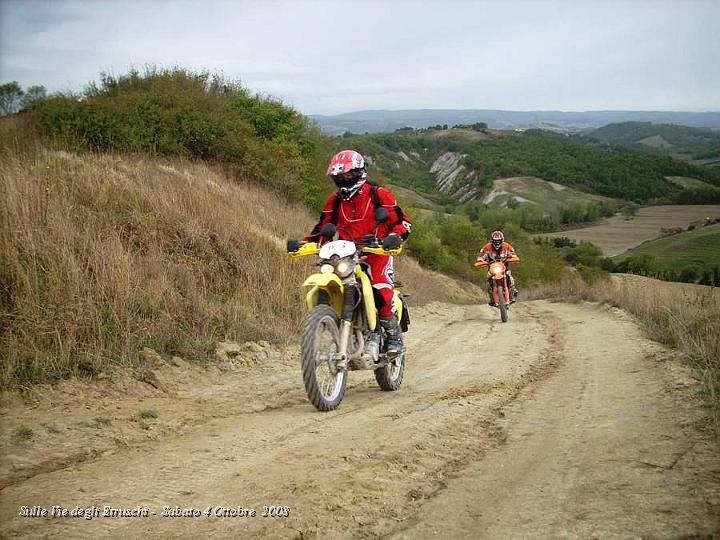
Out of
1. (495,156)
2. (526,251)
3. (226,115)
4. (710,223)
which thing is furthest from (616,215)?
(495,156)

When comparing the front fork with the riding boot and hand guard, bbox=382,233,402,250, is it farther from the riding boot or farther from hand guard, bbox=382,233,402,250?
the riding boot

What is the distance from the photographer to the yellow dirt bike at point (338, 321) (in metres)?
5.30

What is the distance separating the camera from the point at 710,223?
31.8m

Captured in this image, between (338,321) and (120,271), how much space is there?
2.97m

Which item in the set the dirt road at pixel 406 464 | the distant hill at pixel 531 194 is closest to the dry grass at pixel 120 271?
the dirt road at pixel 406 464

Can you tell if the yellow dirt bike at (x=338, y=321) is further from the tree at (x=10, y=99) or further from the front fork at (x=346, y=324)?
the tree at (x=10, y=99)

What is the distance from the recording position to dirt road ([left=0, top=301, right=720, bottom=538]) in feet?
10.2

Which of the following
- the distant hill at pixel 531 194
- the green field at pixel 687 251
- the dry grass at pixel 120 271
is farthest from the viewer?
the distant hill at pixel 531 194

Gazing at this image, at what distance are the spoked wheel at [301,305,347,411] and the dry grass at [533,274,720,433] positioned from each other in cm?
318

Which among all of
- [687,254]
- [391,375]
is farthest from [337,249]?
[687,254]

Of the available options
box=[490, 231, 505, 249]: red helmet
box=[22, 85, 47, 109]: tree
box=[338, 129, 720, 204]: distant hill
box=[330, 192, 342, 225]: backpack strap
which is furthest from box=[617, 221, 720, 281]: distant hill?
box=[338, 129, 720, 204]: distant hill

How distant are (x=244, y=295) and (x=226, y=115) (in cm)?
1233

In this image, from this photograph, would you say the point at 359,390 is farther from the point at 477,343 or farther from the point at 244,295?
the point at 477,343

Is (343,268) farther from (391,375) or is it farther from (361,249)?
(391,375)
